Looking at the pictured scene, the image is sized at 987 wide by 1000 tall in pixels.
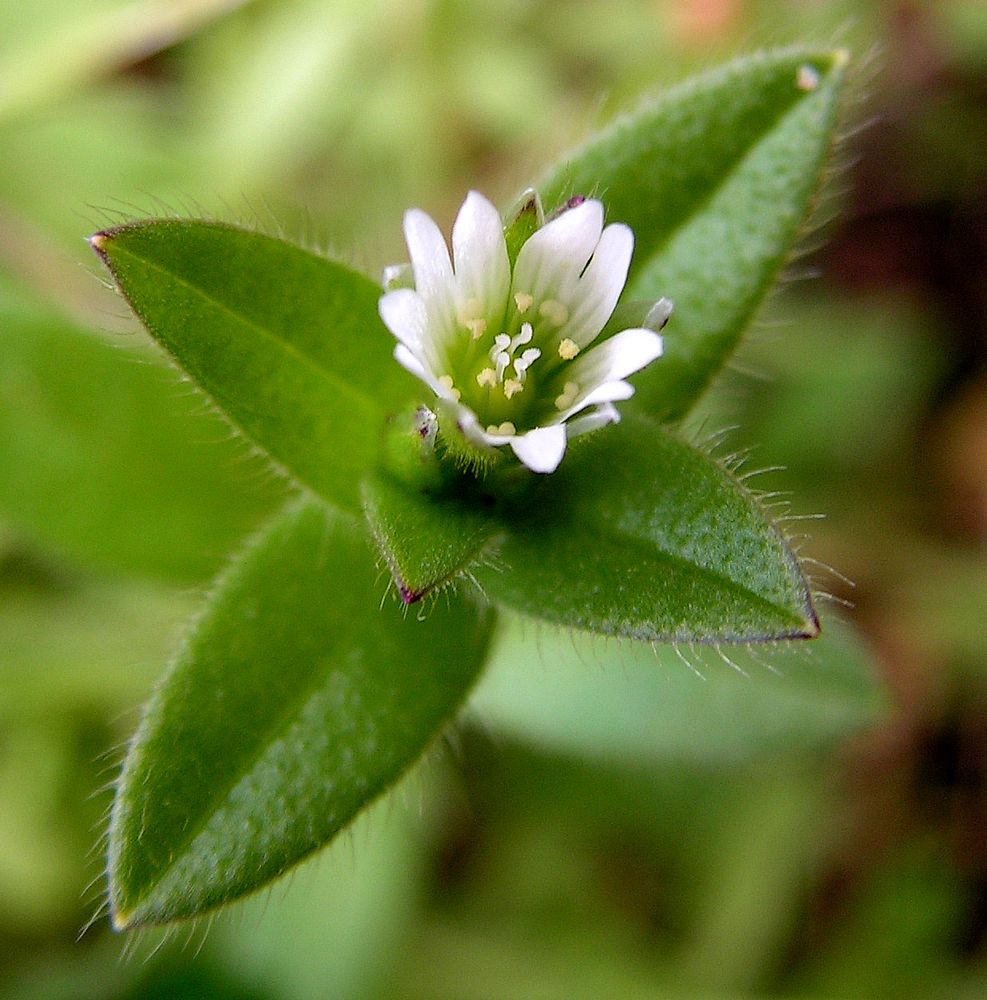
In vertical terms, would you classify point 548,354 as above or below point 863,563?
above

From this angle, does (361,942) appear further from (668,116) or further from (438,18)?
(438,18)

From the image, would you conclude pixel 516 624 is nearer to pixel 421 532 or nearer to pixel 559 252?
pixel 421 532

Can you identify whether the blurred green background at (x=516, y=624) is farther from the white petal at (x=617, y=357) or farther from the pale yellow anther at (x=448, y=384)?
the white petal at (x=617, y=357)

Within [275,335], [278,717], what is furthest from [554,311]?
[278,717]

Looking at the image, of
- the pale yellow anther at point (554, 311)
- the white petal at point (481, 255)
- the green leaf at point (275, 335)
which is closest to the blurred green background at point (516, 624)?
the green leaf at point (275, 335)

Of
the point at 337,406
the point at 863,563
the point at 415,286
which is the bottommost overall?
the point at 863,563

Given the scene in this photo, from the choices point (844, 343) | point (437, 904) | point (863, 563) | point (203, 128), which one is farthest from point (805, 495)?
point (203, 128)

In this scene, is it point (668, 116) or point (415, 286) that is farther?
point (668, 116)

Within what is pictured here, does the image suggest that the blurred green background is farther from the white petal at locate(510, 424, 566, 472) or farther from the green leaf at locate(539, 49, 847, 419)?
the white petal at locate(510, 424, 566, 472)
